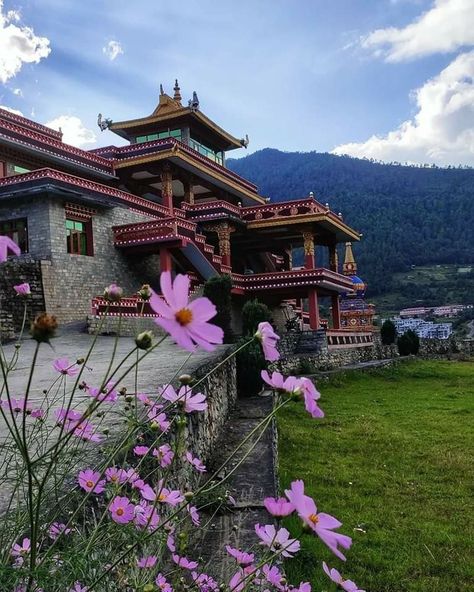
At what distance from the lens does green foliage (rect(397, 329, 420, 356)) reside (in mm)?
23219

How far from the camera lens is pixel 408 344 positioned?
23.2 m

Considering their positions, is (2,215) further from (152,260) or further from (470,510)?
(470,510)

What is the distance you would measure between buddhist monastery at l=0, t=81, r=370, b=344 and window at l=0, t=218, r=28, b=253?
30 millimetres

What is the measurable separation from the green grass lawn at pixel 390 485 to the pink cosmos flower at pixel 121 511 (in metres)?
1.05

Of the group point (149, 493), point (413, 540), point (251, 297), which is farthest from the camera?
point (251, 297)

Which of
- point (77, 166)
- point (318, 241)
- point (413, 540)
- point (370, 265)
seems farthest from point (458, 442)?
point (370, 265)

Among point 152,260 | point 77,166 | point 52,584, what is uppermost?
point 77,166

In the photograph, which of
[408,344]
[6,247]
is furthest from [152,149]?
[6,247]

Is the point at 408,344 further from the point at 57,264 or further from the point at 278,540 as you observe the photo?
the point at 278,540

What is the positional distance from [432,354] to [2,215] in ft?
60.7

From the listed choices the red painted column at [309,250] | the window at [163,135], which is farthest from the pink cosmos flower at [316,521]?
the window at [163,135]

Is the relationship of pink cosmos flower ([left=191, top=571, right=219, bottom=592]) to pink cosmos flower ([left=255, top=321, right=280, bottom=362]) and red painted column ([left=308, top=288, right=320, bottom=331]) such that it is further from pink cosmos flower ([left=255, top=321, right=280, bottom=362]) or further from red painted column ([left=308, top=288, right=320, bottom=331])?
red painted column ([left=308, top=288, right=320, bottom=331])

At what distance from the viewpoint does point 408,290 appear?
91.9 meters

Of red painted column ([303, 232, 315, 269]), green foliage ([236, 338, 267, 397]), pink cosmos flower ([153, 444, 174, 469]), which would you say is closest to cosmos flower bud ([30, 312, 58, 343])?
pink cosmos flower ([153, 444, 174, 469])
